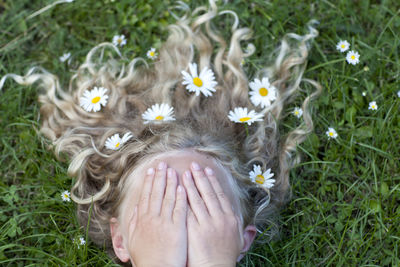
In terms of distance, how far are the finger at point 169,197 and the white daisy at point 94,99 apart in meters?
0.82

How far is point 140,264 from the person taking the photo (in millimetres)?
1992

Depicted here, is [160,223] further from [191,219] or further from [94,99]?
[94,99]

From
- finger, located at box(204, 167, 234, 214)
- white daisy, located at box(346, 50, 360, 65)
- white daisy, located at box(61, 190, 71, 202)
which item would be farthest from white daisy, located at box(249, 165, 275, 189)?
white daisy, located at box(61, 190, 71, 202)

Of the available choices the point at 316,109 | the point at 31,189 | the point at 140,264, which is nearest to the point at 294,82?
the point at 316,109

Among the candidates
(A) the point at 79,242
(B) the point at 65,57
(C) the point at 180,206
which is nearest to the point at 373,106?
(C) the point at 180,206

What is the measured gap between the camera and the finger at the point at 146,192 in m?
2.09

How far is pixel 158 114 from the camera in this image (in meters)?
2.53

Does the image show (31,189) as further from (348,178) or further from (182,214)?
(348,178)

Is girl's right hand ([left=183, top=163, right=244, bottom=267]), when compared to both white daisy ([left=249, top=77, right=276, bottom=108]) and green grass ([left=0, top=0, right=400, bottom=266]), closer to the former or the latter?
green grass ([left=0, top=0, right=400, bottom=266])

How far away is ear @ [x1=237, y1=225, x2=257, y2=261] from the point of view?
222 centimetres

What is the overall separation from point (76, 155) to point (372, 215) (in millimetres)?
1758

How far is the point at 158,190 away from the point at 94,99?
2.97 ft

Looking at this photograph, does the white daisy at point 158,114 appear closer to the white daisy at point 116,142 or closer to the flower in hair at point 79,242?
the white daisy at point 116,142

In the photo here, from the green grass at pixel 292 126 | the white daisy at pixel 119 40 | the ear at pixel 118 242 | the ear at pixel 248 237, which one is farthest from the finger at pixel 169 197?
the white daisy at pixel 119 40
